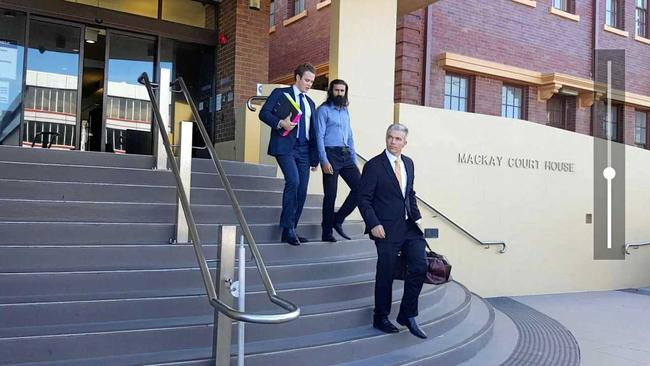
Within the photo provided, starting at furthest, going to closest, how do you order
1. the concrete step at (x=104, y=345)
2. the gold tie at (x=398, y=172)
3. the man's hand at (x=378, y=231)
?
1. the gold tie at (x=398, y=172)
2. the man's hand at (x=378, y=231)
3. the concrete step at (x=104, y=345)

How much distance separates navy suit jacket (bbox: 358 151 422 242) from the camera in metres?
4.86

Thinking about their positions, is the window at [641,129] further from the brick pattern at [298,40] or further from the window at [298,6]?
the window at [298,6]

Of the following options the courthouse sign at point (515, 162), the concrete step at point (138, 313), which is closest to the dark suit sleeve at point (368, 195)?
the concrete step at point (138, 313)

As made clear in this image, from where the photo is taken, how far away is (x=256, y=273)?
16.6 feet

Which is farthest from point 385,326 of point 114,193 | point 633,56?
point 633,56

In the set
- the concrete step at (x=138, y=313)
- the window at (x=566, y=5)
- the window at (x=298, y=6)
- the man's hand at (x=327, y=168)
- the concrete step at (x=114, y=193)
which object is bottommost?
the concrete step at (x=138, y=313)

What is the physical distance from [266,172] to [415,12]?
6093 millimetres

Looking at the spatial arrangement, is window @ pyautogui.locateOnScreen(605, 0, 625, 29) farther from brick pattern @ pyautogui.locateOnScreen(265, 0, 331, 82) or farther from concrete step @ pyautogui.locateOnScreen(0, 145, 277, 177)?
concrete step @ pyautogui.locateOnScreen(0, 145, 277, 177)

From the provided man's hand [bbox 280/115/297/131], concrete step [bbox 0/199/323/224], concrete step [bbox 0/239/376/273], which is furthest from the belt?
concrete step [bbox 0/239/376/273]

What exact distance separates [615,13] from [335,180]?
1370 centimetres

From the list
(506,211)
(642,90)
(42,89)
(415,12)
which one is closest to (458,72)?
(415,12)

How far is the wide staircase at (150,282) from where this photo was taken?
3846mm

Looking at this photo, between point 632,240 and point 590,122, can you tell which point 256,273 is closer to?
point 632,240

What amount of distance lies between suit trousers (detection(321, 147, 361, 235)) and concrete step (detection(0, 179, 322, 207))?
0.83 metres
